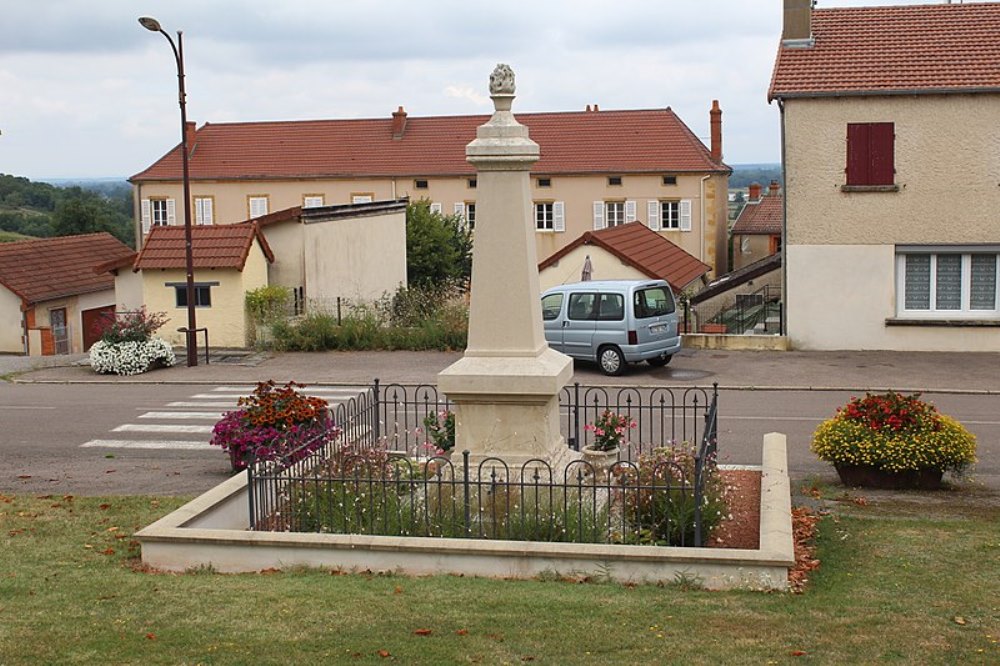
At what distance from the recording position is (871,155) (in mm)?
26109

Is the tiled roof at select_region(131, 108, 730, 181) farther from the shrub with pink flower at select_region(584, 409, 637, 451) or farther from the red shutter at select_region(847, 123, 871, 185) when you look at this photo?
the shrub with pink flower at select_region(584, 409, 637, 451)

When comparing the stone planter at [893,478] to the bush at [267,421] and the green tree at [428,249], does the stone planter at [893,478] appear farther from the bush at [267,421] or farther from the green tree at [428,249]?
the green tree at [428,249]

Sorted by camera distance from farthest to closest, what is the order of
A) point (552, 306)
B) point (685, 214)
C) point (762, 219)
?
point (762, 219) → point (685, 214) → point (552, 306)

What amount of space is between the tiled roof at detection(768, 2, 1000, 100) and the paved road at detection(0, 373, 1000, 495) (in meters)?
8.00

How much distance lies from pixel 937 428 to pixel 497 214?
520cm

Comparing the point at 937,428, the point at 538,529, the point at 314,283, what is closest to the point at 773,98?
the point at 314,283

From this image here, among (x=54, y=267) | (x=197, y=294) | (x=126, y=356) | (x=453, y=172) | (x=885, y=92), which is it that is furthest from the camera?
(x=453, y=172)


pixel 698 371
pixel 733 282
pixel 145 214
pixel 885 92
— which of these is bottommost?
pixel 698 371

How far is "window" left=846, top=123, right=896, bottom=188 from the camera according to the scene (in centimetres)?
2603

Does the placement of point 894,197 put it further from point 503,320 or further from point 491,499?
point 491,499

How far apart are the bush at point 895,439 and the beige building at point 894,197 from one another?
13.5m

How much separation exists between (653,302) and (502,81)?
1273cm

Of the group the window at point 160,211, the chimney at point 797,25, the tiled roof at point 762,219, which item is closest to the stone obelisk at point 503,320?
the chimney at point 797,25

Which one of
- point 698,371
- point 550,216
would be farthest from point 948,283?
point 550,216
